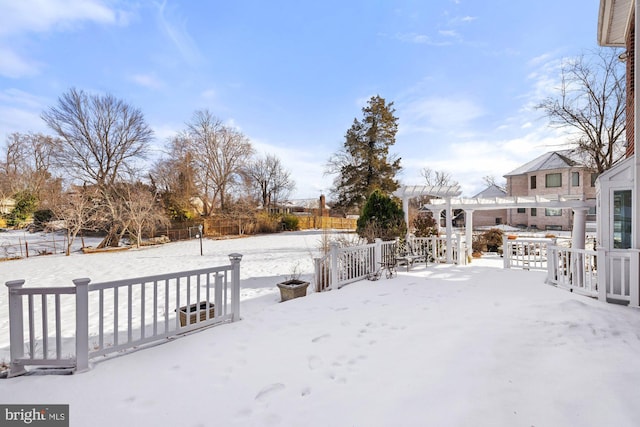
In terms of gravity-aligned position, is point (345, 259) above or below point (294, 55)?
below

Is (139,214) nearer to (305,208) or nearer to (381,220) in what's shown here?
(381,220)

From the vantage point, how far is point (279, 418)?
207 cm

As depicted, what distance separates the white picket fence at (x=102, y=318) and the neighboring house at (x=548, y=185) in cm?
2459

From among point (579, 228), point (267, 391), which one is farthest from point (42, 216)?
point (579, 228)

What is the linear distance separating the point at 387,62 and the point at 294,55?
334 cm

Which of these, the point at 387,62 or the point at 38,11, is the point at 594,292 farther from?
the point at 38,11

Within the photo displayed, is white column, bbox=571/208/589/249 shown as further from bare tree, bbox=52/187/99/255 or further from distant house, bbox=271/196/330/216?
Answer: bare tree, bbox=52/187/99/255

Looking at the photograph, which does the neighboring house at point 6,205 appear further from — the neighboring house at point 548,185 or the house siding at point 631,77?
the neighboring house at point 548,185

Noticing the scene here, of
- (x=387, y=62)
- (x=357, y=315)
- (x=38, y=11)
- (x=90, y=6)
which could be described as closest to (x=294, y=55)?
(x=387, y=62)

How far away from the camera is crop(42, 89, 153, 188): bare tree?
18.3 meters

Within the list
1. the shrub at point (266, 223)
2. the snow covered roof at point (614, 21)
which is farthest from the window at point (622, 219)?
the shrub at point (266, 223)

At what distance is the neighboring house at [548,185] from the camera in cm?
2138

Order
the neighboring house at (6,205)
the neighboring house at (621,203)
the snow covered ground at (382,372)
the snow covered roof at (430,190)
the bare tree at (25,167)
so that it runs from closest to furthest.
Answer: the snow covered ground at (382,372), the neighboring house at (621,203), the snow covered roof at (430,190), the neighboring house at (6,205), the bare tree at (25,167)

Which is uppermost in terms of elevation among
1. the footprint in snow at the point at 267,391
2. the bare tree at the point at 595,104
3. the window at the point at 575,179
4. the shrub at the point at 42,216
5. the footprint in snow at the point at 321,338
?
the bare tree at the point at 595,104
